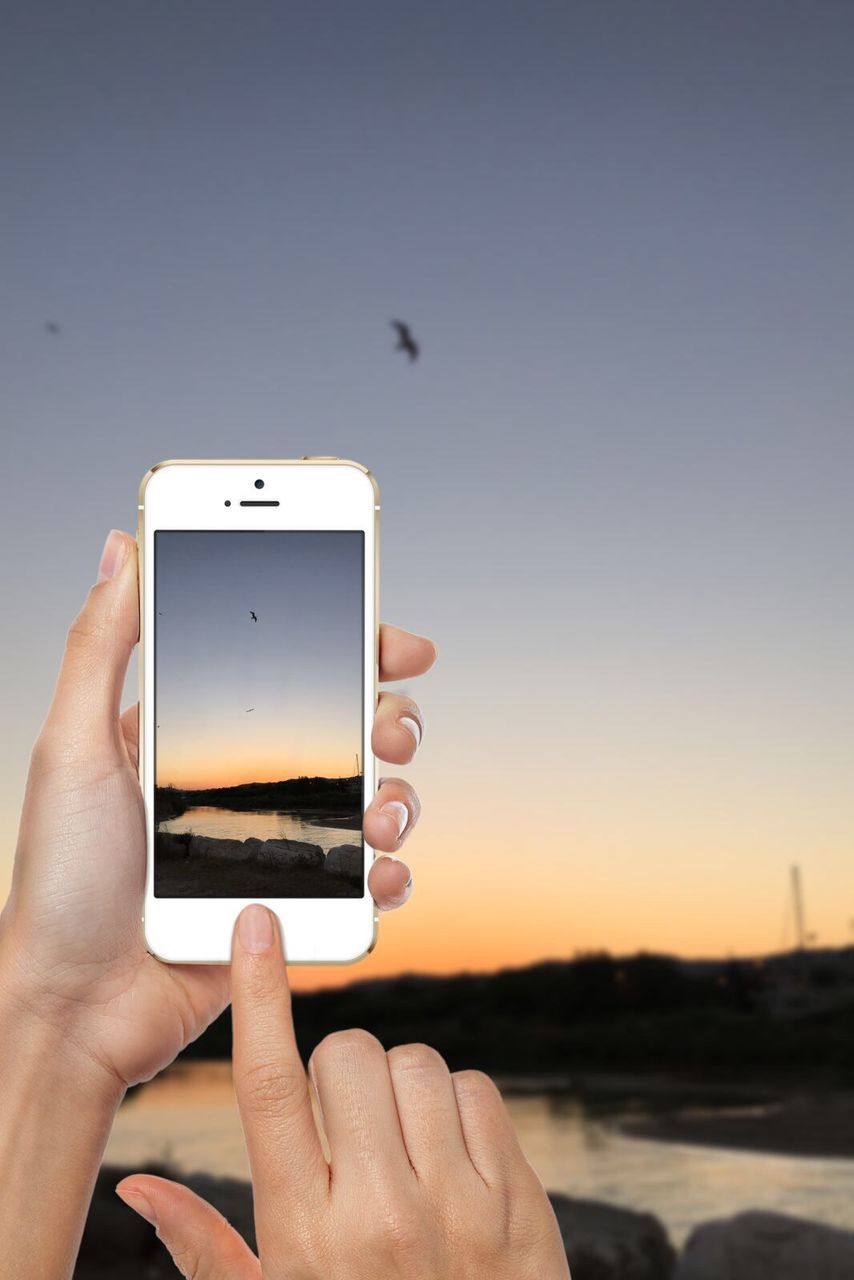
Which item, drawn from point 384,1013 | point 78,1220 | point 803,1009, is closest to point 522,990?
point 384,1013

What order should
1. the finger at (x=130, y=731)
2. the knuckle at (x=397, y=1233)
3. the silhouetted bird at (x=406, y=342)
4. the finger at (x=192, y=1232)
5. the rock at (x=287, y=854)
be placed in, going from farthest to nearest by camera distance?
the silhouetted bird at (x=406, y=342) < the finger at (x=130, y=731) < the rock at (x=287, y=854) < the finger at (x=192, y=1232) < the knuckle at (x=397, y=1233)

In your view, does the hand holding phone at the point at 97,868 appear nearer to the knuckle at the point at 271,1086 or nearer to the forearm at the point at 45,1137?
the forearm at the point at 45,1137

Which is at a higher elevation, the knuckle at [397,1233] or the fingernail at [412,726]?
the fingernail at [412,726]

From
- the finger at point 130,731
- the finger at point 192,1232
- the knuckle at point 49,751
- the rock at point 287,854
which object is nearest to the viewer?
the finger at point 192,1232

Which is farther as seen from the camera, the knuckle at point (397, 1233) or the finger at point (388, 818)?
the finger at point (388, 818)

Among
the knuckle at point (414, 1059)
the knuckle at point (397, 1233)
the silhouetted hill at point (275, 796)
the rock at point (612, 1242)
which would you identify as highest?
Answer: the silhouetted hill at point (275, 796)

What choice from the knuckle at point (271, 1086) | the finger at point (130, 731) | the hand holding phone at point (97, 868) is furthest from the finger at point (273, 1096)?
the finger at point (130, 731)

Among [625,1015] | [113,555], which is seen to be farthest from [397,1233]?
[625,1015]

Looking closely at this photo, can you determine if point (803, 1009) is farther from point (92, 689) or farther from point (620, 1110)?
point (92, 689)
